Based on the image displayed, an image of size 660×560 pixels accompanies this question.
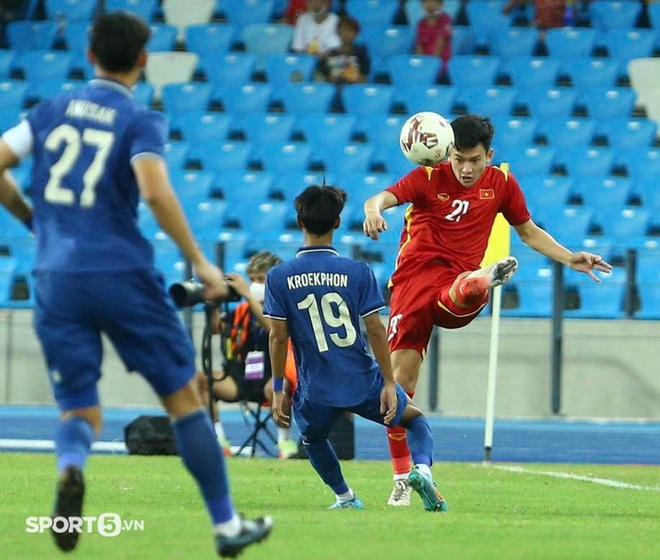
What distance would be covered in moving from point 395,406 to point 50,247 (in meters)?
2.63

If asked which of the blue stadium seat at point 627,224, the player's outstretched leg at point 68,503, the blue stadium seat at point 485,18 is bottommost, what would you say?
the blue stadium seat at point 627,224

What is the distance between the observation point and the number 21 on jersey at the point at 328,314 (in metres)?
7.67

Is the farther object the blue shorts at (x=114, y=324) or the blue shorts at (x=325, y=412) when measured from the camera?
the blue shorts at (x=325, y=412)

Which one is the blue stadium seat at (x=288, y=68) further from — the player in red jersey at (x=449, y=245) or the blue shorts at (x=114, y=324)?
the blue shorts at (x=114, y=324)

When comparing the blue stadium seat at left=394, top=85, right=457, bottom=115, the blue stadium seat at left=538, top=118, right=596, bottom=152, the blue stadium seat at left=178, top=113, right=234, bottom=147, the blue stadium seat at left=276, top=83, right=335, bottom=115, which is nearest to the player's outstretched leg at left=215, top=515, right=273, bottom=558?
the blue stadium seat at left=394, top=85, right=457, bottom=115

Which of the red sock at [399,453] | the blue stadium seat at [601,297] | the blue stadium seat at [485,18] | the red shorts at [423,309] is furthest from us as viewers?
the blue stadium seat at [485,18]

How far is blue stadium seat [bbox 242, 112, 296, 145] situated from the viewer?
63.7ft

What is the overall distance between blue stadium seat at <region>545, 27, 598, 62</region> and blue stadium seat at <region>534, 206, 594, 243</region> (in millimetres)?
3169

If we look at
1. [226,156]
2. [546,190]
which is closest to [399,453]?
[546,190]

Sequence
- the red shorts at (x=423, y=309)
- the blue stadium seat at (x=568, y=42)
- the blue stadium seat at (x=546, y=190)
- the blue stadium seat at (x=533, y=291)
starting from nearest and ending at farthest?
1. the red shorts at (x=423, y=309)
2. the blue stadium seat at (x=533, y=291)
3. the blue stadium seat at (x=546, y=190)
4. the blue stadium seat at (x=568, y=42)

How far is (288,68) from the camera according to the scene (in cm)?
2020

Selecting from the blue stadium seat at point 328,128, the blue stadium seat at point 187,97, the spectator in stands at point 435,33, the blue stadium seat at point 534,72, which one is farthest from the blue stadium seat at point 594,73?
the blue stadium seat at point 187,97

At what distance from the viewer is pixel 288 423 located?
777cm

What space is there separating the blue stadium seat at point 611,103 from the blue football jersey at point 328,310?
41.8ft
